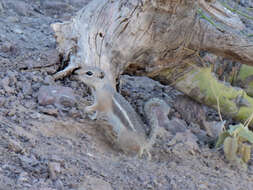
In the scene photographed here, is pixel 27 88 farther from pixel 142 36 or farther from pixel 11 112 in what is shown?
pixel 142 36

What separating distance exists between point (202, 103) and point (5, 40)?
317cm

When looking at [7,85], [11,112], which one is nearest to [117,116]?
[11,112]

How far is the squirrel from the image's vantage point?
409cm

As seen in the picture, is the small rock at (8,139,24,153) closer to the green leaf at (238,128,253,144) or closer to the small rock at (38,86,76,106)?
the small rock at (38,86,76,106)

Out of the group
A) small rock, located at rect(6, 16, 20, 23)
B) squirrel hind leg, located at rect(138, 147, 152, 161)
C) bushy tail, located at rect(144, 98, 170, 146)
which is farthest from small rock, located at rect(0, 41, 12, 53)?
squirrel hind leg, located at rect(138, 147, 152, 161)

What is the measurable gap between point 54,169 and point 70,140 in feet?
3.14

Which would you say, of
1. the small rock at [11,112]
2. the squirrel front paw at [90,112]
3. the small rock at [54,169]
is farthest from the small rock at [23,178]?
the squirrel front paw at [90,112]

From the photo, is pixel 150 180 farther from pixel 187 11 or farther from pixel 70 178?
pixel 187 11

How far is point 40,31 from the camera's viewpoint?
233 inches

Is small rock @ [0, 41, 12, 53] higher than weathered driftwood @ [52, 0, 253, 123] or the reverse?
the reverse

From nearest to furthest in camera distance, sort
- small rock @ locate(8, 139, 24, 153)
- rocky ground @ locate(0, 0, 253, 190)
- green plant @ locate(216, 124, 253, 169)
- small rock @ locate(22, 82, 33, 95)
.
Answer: rocky ground @ locate(0, 0, 253, 190)
small rock @ locate(8, 139, 24, 153)
small rock @ locate(22, 82, 33, 95)
green plant @ locate(216, 124, 253, 169)

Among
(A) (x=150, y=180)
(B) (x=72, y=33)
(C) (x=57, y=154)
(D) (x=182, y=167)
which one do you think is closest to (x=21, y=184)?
(C) (x=57, y=154)

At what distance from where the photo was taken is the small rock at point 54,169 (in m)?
2.67

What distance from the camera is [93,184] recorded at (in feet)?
9.16
